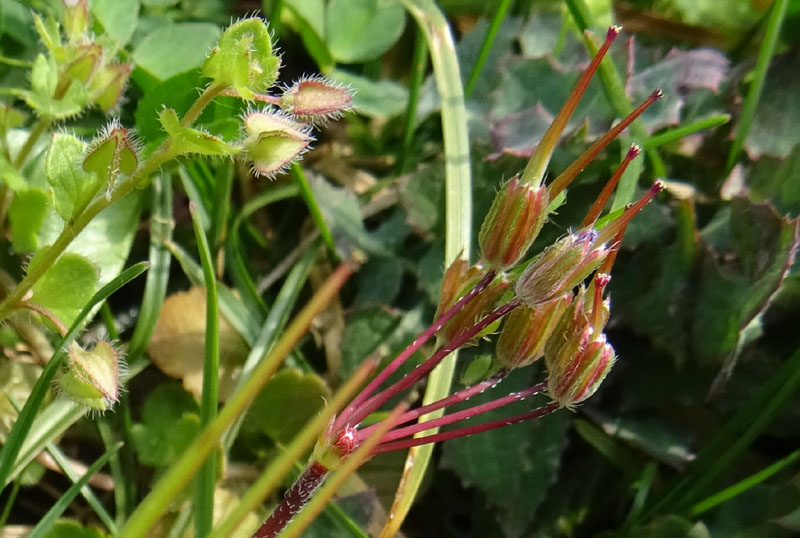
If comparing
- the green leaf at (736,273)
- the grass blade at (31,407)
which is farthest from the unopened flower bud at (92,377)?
the green leaf at (736,273)

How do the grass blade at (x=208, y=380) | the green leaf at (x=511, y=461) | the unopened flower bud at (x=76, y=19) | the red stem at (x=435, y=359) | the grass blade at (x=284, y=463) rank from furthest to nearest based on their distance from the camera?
1. the green leaf at (x=511, y=461)
2. the unopened flower bud at (x=76, y=19)
3. the grass blade at (x=208, y=380)
4. the red stem at (x=435, y=359)
5. the grass blade at (x=284, y=463)

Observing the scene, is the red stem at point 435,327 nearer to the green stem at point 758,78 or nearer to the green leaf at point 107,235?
the green leaf at point 107,235

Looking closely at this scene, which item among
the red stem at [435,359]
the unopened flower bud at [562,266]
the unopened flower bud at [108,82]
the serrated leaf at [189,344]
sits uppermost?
the unopened flower bud at [108,82]

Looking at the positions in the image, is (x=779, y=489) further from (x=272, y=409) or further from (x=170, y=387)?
(x=170, y=387)

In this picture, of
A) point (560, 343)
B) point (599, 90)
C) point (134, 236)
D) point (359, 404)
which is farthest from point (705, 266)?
point (134, 236)

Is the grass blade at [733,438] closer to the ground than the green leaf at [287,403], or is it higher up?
closer to the ground
